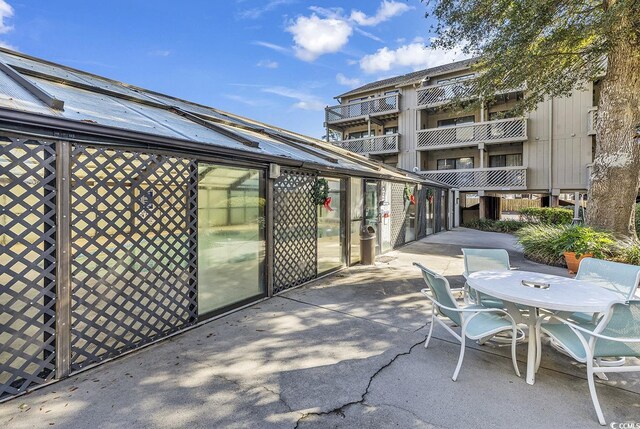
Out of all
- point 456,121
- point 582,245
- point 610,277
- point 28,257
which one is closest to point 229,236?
point 28,257

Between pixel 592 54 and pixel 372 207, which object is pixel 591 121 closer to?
pixel 592 54

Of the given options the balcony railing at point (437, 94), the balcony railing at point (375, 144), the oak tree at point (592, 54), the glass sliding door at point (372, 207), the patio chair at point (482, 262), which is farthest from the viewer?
the balcony railing at point (375, 144)

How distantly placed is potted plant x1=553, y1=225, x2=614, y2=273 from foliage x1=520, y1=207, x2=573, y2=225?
26.7 ft

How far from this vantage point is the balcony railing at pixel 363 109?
19.5 m

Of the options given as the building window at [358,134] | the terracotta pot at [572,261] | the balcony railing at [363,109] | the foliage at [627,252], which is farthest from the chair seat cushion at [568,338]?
the building window at [358,134]

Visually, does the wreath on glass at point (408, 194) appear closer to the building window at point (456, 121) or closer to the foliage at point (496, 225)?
the foliage at point (496, 225)

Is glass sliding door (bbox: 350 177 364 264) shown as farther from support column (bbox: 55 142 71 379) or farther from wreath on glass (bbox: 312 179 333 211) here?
support column (bbox: 55 142 71 379)

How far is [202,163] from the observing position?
13.5 ft

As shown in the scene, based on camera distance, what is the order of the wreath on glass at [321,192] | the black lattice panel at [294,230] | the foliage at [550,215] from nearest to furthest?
the black lattice panel at [294,230]
the wreath on glass at [321,192]
the foliage at [550,215]

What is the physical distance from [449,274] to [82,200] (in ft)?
22.3

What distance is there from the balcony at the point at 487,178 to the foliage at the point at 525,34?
7.54m

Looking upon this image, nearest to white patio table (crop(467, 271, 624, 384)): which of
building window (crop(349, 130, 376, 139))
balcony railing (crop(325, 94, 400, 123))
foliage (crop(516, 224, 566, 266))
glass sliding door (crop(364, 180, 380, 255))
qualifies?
glass sliding door (crop(364, 180, 380, 255))

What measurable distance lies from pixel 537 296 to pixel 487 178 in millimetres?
15577

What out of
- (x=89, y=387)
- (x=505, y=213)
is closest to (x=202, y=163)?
(x=89, y=387)
